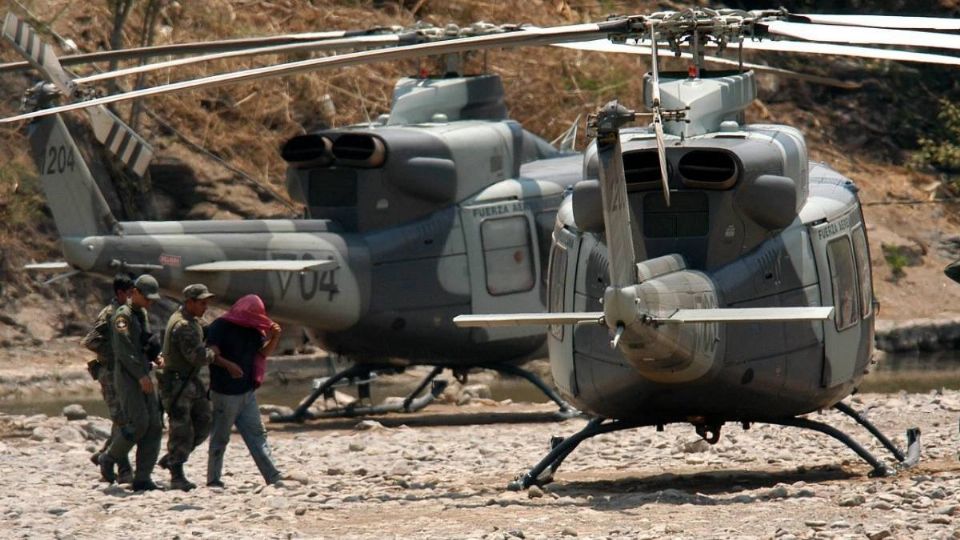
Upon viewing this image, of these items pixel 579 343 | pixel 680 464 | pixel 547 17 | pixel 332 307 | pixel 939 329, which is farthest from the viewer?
pixel 547 17

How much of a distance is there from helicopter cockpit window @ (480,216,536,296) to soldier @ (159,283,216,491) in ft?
18.0

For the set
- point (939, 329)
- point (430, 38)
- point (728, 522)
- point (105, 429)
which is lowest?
point (939, 329)

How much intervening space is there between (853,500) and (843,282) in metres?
2.50

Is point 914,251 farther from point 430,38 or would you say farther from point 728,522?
point 728,522

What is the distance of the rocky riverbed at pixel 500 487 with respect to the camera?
10789 millimetres

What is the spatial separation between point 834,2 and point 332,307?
20.3 meters

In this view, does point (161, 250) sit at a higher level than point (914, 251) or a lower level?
higher

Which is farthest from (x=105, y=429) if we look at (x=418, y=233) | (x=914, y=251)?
(x=914, y=251)

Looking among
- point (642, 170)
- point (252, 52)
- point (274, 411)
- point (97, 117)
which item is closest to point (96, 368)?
point (97, 117)

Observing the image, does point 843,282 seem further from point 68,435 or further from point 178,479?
point 68,435

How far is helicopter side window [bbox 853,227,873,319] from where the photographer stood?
1356cm

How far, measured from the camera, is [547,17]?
3453cm

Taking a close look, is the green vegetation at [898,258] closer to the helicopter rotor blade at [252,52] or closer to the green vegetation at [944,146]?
the green vegetation at [944,146]

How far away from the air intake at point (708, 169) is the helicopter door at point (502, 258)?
19.4ft
